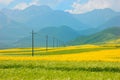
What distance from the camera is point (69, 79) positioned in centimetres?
2406

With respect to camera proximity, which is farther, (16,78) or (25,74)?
(25,74)

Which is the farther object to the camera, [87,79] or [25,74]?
[25,74]

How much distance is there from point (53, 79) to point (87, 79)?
2340 mm

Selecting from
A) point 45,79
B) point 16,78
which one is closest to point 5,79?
point 16,78

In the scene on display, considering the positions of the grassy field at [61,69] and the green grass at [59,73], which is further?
the grassy field at [61,69]

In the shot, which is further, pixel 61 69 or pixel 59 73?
pixel 61 69

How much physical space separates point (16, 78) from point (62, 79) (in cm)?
346

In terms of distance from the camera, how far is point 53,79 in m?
24.1

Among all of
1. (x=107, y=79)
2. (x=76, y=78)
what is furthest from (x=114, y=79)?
(x=76, y=78)

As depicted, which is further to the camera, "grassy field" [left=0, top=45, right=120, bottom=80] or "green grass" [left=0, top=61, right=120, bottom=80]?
"grassy field" [left=0, top=45, right=120, bottom=80]

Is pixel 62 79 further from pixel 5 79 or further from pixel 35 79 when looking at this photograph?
pixel 5 79

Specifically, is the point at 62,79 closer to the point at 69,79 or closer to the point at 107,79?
the point at 69,79

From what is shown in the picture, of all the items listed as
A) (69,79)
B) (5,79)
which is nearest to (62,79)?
(69,79)

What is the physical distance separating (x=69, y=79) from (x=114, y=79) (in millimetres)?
3093
